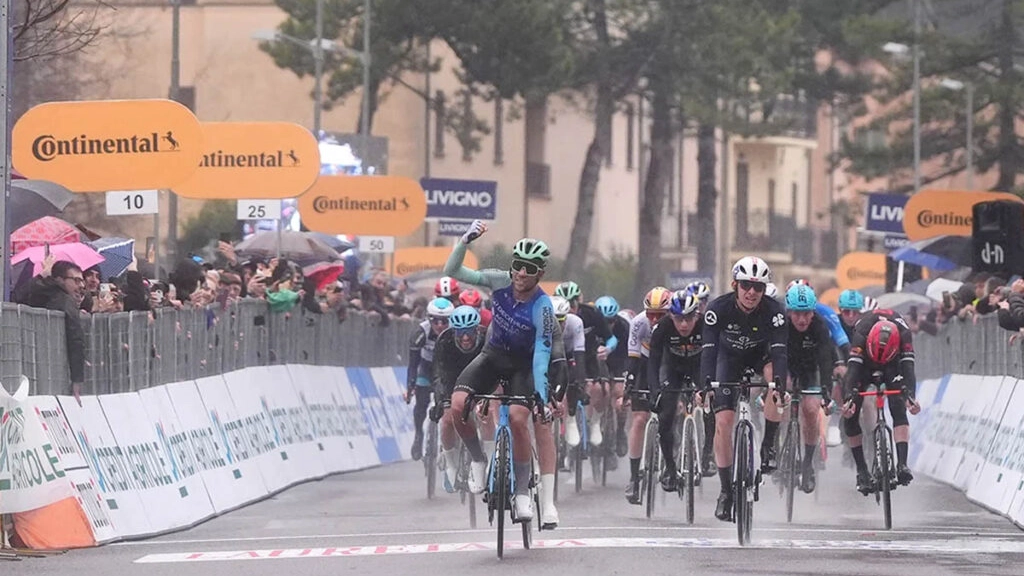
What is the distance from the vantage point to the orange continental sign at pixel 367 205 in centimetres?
3391

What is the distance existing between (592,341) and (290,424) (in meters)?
2.91

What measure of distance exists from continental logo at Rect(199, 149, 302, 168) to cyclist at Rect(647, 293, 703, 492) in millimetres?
7251

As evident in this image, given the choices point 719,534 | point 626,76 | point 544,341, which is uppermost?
point 626,76

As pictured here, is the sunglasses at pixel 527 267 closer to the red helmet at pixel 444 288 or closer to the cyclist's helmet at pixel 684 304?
the cyclist's helmet at pixel 684 304

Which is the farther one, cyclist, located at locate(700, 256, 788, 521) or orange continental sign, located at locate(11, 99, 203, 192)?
orange continental sign, located at locate(11, 99, 203, 192)

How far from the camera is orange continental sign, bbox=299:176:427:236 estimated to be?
33906 mm

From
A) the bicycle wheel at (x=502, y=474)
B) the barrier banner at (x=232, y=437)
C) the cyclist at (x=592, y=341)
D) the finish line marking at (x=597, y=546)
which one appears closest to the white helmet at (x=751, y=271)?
the finish line marking at (x=597, y=546)

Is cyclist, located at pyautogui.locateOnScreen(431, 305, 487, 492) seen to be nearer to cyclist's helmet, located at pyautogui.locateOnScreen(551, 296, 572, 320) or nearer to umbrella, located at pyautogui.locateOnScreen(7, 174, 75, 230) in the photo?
cyclist's helmet, located at pyautogui.locateOnScreen(551, 296, 572, 320)

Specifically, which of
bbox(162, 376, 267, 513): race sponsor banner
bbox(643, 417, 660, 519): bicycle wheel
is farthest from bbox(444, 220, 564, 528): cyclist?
bbox(162, 376, 267, 513): race sponsor banner

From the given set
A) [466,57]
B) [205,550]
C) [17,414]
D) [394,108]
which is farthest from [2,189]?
[394,108]

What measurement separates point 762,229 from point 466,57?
118ft

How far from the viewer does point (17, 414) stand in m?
16.4

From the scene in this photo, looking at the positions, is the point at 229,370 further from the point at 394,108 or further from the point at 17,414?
the point at 394,108

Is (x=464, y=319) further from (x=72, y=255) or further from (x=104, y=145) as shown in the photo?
(x=104, y=145)
